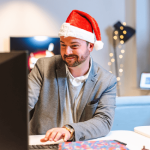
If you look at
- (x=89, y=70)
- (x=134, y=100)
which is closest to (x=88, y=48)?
(x=89, y=70)

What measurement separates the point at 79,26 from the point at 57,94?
43 cm

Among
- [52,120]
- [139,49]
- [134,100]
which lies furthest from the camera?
[139,49]

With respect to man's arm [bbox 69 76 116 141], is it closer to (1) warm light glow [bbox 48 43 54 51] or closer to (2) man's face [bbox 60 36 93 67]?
(2) man's face [bbox 60 36 93 67]

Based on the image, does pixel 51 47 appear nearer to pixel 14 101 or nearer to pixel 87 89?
pixel 87 89

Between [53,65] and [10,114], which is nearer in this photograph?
[10,114]

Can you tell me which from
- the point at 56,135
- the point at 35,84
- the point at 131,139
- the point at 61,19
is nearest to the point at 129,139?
the point at 131,139

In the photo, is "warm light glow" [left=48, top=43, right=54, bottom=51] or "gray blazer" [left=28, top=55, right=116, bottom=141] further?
"warm light glow" [left=48, top=43, right=54, bottom=51]

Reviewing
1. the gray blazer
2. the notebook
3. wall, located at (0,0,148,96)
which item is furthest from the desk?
wall, located at (0,0,148,96)

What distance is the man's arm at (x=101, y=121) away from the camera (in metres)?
0.97

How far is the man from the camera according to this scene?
4.05 feet

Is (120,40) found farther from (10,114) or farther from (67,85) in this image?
(10,114)

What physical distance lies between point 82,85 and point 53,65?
21 cm

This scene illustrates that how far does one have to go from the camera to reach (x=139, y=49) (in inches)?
158

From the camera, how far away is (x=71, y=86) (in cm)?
131
